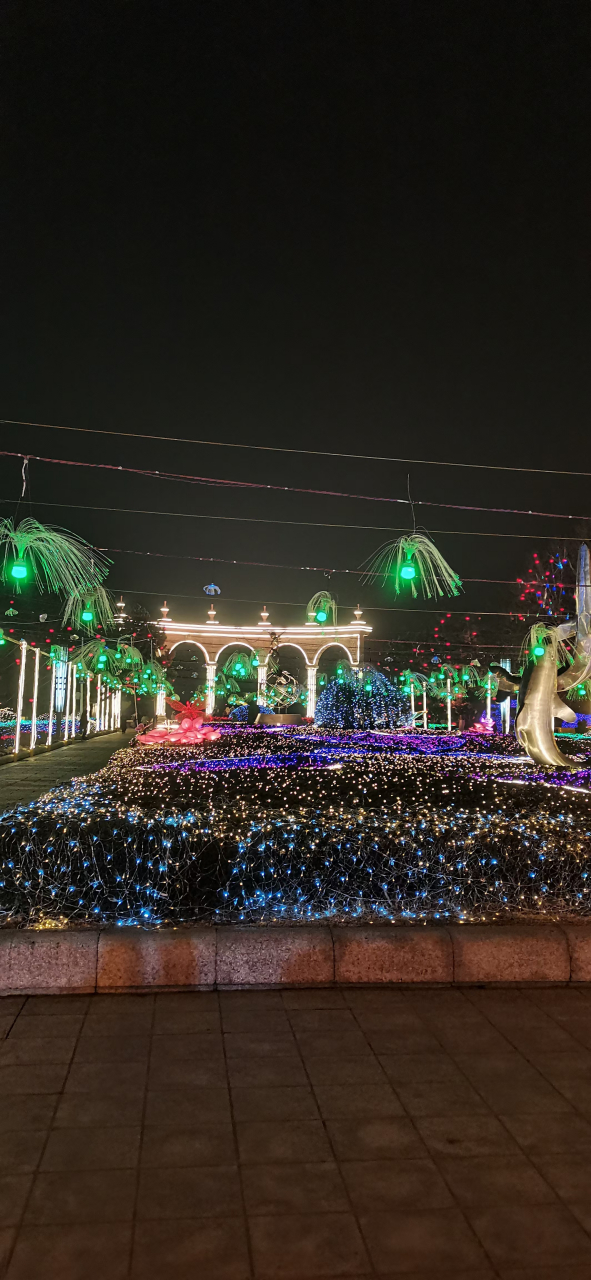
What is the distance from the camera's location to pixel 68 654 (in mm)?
27000

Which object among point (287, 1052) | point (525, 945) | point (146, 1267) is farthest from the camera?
point (525, 945)

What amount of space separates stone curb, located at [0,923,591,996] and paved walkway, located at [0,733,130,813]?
614 centimetres

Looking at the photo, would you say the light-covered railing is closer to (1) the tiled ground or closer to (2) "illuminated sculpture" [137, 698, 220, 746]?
(2) "illuminated sculpture" [137, 698, 220, 746]

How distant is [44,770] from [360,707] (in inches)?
383

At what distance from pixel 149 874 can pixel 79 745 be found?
82.9 ft

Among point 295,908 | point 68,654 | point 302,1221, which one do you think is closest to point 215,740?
point 68,654

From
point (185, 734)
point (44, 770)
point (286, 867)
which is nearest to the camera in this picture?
point (286, 867)

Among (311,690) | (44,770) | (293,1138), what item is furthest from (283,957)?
(311,690)

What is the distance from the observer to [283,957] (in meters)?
4.77

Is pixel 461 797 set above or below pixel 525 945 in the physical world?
above

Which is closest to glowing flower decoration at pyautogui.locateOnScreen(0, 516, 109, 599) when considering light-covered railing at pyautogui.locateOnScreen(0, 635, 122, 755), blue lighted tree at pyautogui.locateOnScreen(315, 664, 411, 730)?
light-covered railing at pyautogui.locateOnScreen(0, 635, 122, 755)

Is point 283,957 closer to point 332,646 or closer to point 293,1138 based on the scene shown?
point 293,1138

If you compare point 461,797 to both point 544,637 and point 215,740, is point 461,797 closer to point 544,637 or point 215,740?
point 544,637

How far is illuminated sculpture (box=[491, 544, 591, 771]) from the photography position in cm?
1184
